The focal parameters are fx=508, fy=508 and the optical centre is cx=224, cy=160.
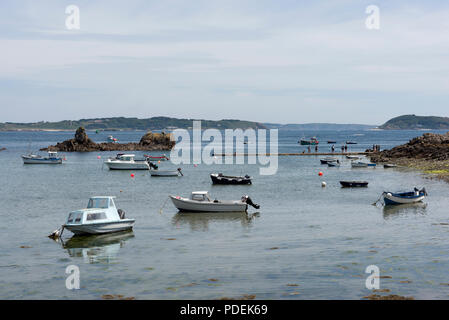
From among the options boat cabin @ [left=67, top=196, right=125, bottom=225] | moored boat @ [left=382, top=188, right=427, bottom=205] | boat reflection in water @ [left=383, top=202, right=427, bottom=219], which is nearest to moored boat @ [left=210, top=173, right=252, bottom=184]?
moored boat @ [left=382, top=188, right=427, bottom=205]

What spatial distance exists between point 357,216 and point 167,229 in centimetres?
1699

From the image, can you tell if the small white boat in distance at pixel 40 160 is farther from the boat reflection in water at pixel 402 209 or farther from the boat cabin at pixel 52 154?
the boat reflection in water at pixel 402 209

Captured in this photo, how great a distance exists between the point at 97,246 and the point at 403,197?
31.3 meters

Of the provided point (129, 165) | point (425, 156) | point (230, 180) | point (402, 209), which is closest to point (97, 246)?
point (402, 209)

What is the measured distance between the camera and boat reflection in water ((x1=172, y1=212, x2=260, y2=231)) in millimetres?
41750

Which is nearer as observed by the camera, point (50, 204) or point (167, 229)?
point (167, 229)

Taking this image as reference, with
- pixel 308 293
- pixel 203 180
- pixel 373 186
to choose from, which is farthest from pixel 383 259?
pixel 203 180

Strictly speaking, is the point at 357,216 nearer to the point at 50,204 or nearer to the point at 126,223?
the point at 126,223

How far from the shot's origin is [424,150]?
103 meters

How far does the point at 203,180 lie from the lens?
8219 centimetres

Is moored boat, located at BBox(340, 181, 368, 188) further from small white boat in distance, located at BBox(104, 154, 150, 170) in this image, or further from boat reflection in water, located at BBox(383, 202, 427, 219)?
small white boat in distance, located at BBox(104, 154, 150, 170)
